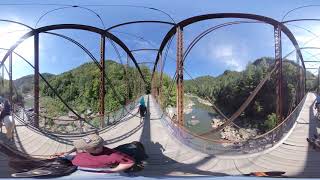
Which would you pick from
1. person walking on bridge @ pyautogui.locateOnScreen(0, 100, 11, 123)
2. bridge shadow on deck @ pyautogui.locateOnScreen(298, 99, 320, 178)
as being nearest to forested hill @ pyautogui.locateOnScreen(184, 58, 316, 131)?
bridge shadow on deck @ pyautogui.locateOnScreen(298, 99, 320, 178)

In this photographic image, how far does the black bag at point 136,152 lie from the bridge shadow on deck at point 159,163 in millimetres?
23

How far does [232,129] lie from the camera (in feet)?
8.65

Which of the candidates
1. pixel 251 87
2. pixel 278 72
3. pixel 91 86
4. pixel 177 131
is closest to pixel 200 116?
pixel 177 131

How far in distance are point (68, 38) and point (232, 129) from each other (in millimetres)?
839

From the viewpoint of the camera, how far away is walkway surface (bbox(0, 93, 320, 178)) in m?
2.68

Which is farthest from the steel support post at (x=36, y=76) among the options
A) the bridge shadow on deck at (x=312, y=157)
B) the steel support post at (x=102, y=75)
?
the bridge shadow on deck at (x=312, y=157)

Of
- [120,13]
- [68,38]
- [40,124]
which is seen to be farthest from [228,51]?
[40,124]

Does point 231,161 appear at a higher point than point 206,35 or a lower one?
lower

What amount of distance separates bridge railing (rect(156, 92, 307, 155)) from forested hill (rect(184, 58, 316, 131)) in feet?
0.22

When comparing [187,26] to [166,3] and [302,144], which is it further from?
[302,144]

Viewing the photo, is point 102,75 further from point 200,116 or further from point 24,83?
point 200,116

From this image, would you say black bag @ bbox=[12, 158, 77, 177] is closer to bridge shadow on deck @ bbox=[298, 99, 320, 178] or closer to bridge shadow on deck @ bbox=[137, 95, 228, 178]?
Answer: bridge shadow on deck @ bbox=[137, 95, 228, 178]

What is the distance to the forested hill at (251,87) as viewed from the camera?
2.56 m

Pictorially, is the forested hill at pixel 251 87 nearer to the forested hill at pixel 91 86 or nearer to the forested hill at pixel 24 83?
the forested hill at pixel 91 86
